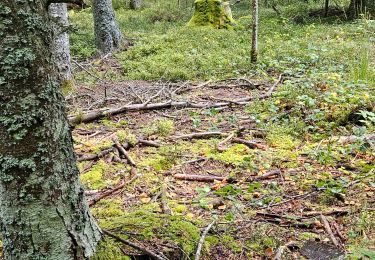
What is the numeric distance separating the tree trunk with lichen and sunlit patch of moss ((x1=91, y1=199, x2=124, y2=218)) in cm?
118

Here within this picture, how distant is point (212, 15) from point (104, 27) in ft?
12.9

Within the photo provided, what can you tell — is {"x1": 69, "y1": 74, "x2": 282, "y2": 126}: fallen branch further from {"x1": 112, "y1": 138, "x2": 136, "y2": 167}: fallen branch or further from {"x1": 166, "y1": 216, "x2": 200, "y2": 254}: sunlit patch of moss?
{"x1": 166, "y1": 216, "x2": 200, "y2": 254}: sunlit patch of moss

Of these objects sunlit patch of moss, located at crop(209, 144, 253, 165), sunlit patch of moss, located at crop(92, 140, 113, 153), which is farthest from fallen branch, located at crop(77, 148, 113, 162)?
sunlit patch of moss, located at crop(209, 144, 253, 165)

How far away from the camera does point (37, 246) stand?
6.69 feet

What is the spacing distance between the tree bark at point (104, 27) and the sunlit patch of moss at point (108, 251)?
9.83 meters

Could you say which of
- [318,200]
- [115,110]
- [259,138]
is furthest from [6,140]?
[115,110]

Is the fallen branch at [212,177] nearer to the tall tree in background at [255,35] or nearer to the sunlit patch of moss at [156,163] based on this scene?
the sunlit patch of moss at [156,163]

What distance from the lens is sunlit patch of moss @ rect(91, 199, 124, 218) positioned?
338cm

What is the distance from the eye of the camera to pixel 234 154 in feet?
15.3

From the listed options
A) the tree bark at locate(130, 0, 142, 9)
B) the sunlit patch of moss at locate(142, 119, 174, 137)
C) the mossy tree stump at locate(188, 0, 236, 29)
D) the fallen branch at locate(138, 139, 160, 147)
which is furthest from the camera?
the tree bark at locate(130, 0, 142, 9)

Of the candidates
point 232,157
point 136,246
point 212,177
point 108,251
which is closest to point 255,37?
point 232,157

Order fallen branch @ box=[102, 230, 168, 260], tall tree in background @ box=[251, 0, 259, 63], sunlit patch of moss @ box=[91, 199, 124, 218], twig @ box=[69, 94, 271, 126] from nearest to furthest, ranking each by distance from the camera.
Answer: fallen branch @ box=[102, 230, 168, 260]
sunlit patch of moss @ box=[91, 199, 124, 218]
twig @ box=[69, 94, 271, 126]
tall tree in background @ box=[251, 0, 259, 63]

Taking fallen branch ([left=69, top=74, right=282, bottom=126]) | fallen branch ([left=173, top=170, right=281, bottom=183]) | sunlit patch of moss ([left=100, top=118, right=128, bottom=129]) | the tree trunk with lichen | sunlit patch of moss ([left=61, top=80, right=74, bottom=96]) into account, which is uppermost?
the tree trunk with lichen

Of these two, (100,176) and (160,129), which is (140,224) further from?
(160,129)
